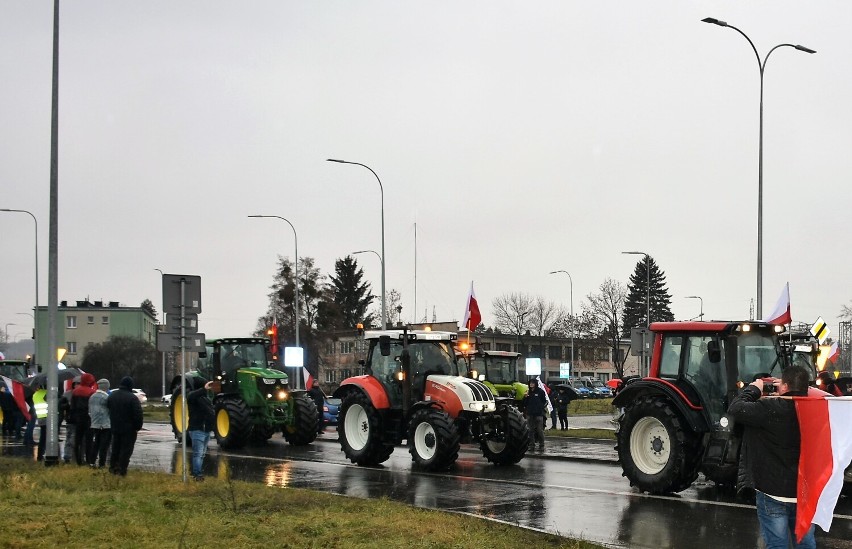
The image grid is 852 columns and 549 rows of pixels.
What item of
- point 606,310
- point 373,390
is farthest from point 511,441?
point 606,310

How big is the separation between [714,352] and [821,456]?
8.05 meters

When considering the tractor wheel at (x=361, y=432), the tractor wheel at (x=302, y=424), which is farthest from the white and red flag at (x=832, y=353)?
the tractor wheel at (x=302, y=424)

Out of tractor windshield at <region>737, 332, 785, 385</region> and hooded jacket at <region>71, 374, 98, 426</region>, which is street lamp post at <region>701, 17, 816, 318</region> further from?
hooded jacket at <region>71, 374, 98, 426</region>

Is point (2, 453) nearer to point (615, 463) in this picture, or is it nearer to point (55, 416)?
point (55, 416)

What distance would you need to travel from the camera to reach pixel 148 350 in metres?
86.8

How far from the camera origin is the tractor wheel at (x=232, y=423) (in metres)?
24.8

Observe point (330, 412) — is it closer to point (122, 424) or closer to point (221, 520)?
point (122, 424)

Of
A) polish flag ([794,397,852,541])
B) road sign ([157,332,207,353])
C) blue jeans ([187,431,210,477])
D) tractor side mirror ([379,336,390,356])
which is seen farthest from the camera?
tractor side mirror ([379,336,390,356])

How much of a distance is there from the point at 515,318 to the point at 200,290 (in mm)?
96239

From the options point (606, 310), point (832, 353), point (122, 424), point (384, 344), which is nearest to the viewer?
point (122, 424)

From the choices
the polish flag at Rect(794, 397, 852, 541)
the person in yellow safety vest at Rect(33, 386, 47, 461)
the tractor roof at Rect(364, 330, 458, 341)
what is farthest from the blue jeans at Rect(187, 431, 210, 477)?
the polish flag at Rect(794, 397, 852, 541)

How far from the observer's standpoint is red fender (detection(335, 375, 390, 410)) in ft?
68.1

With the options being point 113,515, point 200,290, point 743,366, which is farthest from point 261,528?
point 743,366

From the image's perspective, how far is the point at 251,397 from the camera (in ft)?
85.4
